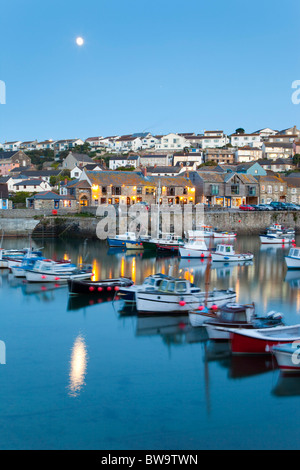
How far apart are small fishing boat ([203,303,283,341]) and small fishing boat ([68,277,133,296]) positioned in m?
7.54

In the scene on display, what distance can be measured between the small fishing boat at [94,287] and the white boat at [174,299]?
3.76m

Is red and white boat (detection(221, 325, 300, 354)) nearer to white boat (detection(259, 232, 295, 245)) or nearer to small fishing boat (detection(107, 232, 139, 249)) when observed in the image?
small fishing boat (detection(107, 232, 139, 249))

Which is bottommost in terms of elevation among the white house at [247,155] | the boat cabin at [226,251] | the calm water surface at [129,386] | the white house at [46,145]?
the calm water surface at [129,386]

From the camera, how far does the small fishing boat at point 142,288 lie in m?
19.2

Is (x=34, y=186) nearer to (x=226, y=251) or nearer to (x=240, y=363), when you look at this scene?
(x=226, y=251)

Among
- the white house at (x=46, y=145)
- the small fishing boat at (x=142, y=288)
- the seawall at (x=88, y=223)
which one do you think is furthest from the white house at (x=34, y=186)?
the white house at (x=46, y=145)

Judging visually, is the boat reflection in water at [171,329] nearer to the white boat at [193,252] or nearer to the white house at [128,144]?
the white boat at [193,252]

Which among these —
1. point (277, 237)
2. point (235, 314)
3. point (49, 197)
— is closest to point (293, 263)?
point (277, 237)

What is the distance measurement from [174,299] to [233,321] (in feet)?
11.9

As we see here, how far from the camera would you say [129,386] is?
12.8m

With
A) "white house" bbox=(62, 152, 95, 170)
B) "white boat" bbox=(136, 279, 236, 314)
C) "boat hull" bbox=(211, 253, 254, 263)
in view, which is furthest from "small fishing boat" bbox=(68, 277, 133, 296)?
"white house" bbox=(62, 152, 95, 170)

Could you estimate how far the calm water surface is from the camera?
10.5 meters

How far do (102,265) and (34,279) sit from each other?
7.13 meters
